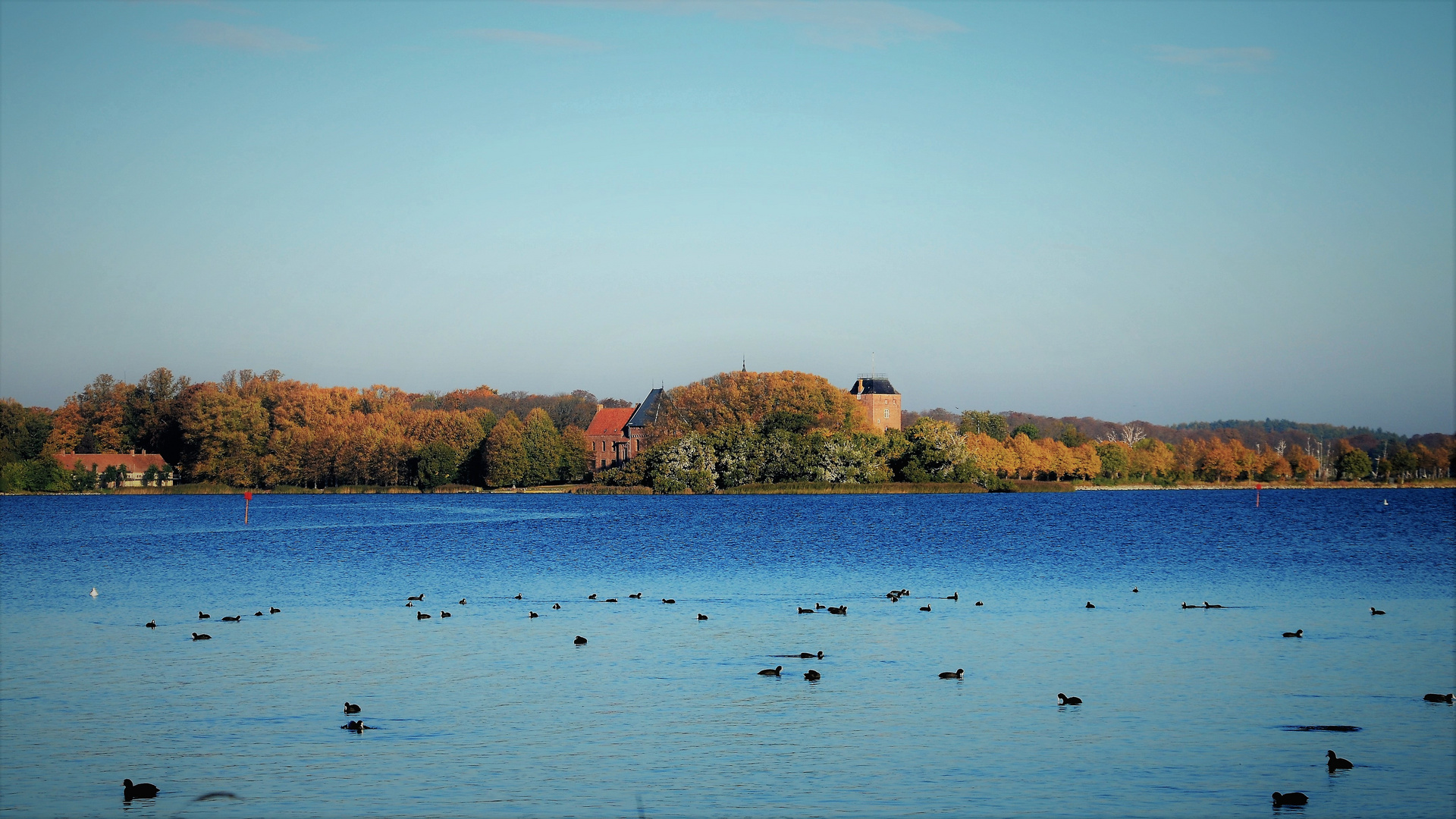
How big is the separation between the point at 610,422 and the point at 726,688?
115 meters

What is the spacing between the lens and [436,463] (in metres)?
109

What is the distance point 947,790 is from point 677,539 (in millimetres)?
36744

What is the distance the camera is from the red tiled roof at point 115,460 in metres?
112

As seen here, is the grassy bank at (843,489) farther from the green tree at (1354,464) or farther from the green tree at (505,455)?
the green tree at (1354,464)

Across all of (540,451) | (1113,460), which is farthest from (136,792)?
(1113,460)

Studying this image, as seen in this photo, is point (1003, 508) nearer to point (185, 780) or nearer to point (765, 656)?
point (765, 656)

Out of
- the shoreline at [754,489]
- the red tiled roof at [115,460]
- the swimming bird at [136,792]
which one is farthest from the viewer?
the red tiled roof at [115,460]

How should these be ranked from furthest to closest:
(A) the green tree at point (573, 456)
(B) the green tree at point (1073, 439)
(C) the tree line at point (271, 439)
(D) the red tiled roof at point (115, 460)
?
(B) the green tree at point (1073, 439), (A) the green tree at point (573, 456), (D) the red tiled roof at point (115, 460), (C) the tree line at point (271, 439)

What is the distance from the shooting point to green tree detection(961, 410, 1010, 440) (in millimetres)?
147375

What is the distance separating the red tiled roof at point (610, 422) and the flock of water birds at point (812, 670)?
101 m

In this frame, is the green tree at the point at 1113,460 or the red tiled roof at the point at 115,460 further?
the green tree at the point at 1113,460

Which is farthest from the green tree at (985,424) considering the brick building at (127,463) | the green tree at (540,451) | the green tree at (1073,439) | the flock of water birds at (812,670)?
the flock of water birds at (812,670)

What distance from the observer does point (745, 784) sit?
1190 cm

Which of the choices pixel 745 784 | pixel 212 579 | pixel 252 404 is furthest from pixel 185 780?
pixel 252 404
